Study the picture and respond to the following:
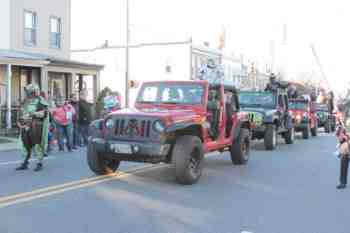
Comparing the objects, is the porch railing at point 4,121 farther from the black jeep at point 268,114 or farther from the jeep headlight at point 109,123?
the jeep headlight at point 109,123

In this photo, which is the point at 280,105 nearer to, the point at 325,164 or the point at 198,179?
the point at 325,164

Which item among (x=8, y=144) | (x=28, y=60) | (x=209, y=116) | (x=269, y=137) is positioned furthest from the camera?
(x=28, y=60)

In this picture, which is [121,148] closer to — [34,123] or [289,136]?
[34,123]

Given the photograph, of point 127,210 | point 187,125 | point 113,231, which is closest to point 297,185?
point 187,125

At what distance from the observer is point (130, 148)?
8180 millimetres

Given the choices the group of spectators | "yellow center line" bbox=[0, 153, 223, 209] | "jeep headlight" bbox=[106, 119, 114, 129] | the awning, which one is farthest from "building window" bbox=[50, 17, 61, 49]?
"jeep headlight" bbox=[106, 119, 114, 129]

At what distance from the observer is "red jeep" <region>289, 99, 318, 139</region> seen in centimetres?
2011

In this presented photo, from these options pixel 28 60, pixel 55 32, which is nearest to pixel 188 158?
pixel 28 60

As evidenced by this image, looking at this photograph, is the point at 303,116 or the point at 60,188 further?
the point at 303,116

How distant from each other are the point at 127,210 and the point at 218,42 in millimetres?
64425

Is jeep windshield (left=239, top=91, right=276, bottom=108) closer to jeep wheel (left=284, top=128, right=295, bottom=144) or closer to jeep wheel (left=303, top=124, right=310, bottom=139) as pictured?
jeep wheel (left=284, top=128, right=295, bottom=144)

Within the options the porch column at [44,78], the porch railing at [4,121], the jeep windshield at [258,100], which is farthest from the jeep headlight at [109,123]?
the porch column at [44,78]

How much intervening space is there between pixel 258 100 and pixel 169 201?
9.85m

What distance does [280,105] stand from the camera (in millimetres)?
16781
